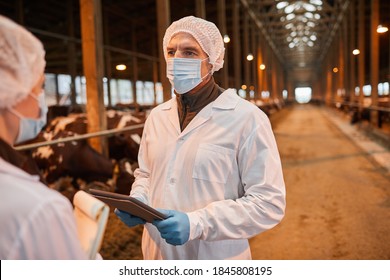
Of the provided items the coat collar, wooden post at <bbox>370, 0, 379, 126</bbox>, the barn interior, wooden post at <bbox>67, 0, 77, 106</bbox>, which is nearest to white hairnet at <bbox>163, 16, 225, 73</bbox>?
the coat collar

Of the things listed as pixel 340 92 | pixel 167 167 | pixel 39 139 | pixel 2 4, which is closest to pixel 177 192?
pixel 167 167

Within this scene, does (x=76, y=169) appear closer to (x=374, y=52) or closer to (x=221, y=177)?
(x=221, y=177)

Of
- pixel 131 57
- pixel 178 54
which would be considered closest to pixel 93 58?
pixel 178 54

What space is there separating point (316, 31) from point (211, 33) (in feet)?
120

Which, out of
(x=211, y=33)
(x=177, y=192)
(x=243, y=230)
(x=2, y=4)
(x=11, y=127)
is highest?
(x=2, y=4)

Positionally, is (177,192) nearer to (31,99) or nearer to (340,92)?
(31,99)

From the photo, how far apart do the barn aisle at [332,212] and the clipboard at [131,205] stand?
2.33m

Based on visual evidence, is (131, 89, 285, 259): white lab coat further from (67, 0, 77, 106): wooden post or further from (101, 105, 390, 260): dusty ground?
(67, 0, 77, 106): wooden post

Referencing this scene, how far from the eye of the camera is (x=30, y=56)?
91 cm

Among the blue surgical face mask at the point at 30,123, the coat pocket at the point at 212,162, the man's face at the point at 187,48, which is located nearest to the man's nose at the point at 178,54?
the man's face at the point at 187,48

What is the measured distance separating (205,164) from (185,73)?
16.0 inches

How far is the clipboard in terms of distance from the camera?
136 cm

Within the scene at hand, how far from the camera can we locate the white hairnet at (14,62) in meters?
0.86

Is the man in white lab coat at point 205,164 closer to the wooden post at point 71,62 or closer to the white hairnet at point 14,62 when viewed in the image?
the white hairnet at point 14,62
